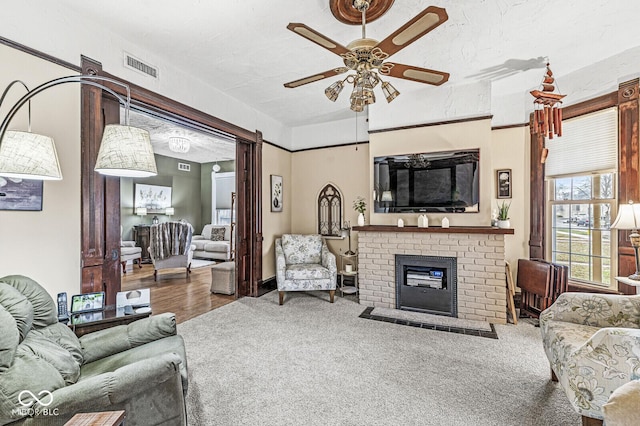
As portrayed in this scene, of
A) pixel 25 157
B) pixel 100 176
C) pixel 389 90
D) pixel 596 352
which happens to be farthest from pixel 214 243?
pixel 596 352

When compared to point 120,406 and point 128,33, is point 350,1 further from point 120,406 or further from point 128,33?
point 120,406

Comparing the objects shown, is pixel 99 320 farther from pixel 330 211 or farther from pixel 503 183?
pixel 503 183

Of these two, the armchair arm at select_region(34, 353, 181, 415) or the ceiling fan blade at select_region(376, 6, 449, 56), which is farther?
the ceiling fan blade at select_region(376, 6, 449, 56)

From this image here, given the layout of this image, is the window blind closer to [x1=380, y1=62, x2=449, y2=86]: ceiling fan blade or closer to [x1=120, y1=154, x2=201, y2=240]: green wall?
[x1=380, y1=62, x2=449, y2=86]: ceiling fan blade

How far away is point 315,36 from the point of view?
1.80 meters

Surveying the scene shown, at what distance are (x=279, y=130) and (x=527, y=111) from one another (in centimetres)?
368

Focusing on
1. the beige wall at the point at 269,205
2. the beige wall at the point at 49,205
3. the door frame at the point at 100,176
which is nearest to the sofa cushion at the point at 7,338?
the beige wall at the point at 49,205

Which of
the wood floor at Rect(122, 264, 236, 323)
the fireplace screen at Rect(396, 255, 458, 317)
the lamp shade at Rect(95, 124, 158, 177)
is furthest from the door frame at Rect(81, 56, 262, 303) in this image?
the fireplace screen at Rect(396, 255, 458, 317)

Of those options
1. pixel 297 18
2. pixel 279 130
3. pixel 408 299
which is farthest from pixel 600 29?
pixel 279 130

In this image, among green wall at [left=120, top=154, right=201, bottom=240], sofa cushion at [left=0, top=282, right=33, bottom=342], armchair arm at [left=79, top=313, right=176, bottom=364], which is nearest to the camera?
sofa cushion at [left=0, top=282, right=33, bottom=342]

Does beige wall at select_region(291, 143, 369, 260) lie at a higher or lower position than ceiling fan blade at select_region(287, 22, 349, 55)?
lower

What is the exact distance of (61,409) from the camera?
1.15m

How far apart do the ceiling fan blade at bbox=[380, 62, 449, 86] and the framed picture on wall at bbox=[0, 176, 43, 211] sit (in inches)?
102

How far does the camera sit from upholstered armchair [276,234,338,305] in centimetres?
404
